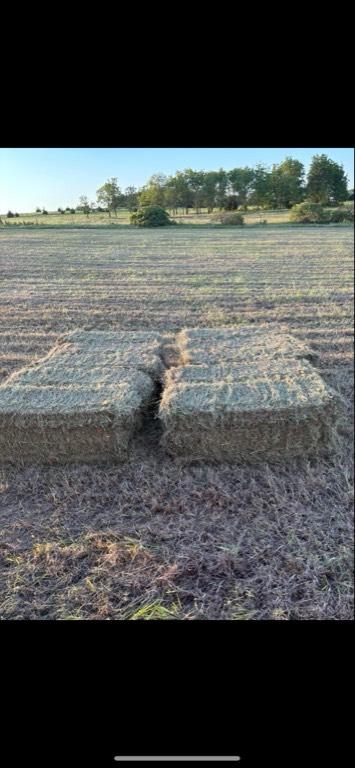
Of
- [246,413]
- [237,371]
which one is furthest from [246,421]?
[237,371]

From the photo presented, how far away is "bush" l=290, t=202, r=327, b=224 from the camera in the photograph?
45.6 inches

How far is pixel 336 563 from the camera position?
1.10m

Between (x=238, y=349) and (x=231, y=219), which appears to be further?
(x=238, y=349)

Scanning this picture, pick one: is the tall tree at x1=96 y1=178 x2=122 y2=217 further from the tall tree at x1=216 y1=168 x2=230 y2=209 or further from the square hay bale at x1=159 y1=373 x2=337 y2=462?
the square hay bale at x1=159 y1=373 x2=337 y2=462

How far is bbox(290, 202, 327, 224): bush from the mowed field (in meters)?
0.06

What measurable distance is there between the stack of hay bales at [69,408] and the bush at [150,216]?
54 cm

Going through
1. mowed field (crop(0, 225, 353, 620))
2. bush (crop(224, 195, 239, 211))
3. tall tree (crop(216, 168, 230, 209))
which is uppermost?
tall tree (crop(216, 168, 230, 209))

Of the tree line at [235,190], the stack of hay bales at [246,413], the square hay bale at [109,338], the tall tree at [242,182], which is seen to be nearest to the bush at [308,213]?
the tree line at [235,190]

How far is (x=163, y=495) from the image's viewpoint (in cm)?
125

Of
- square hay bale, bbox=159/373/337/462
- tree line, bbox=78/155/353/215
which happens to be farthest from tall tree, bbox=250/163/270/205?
square hay bale, bbox=159/373/337/462

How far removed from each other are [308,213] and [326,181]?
0.31ft

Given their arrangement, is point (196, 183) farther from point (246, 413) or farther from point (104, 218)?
point (246, 413)
